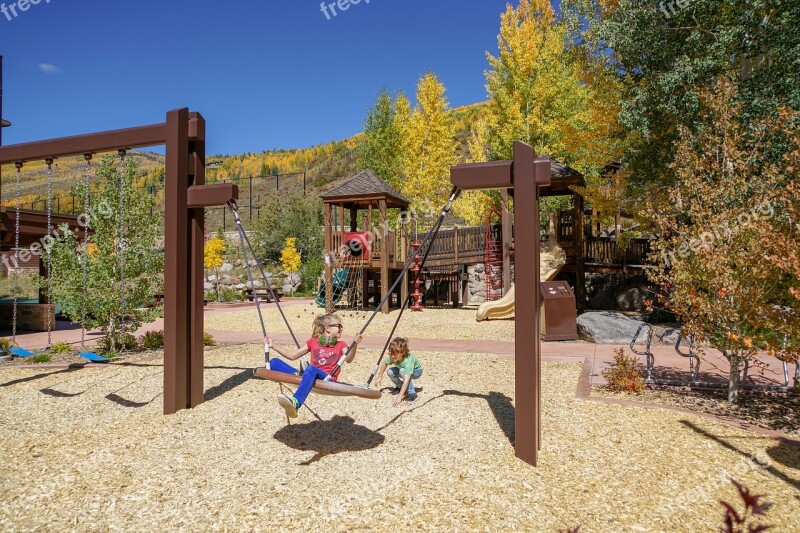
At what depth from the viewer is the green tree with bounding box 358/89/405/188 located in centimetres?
2823

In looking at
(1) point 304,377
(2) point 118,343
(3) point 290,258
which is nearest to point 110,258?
(2) point 118,343

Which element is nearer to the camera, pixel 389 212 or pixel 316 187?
pixel 389 212

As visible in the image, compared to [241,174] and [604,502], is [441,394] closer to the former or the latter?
[604,502]

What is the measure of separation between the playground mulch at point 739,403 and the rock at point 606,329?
4.82 meters

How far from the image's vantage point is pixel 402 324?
48.5ft

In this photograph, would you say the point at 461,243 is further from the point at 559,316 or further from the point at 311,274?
the point at 311,274

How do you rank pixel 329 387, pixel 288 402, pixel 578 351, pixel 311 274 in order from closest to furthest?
pixel 288 402 < pixel 329 387 < pixel 578 351 < pixel 311 274

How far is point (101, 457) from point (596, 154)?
54.4ft

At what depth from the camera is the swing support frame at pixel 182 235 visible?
555 centimetres

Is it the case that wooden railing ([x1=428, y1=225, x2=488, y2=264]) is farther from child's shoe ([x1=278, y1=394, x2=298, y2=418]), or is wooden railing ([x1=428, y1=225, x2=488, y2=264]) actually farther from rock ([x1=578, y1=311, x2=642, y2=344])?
child's shoe ([x1=278, y1=394, x2=298, y2=418])

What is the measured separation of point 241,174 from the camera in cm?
7994

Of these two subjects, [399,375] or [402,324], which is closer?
[399,375]

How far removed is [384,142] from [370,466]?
25.8 m

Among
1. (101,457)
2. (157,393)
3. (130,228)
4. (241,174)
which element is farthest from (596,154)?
(241,174)
